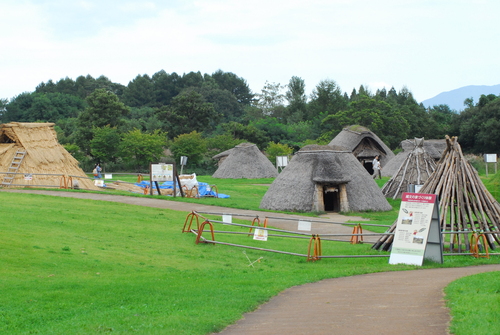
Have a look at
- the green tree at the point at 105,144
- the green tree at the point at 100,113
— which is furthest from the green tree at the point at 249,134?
the green tree at the point at 105,144

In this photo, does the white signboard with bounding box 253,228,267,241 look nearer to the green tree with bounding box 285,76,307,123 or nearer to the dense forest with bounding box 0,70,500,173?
the dense forest with bounding box 0,70,500,173

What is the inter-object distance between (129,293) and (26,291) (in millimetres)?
1837

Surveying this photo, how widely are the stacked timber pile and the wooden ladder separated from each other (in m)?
22.0

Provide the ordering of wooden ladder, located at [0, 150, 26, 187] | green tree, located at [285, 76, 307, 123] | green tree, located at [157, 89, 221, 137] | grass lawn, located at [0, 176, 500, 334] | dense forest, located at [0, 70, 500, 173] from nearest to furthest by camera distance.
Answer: grass lawn, located at [0, 176, 500, 334], wooden ladder, located at [0, 150, 26, 187], dense forest, located at [0, 70, 500, 173], green tree, located at [157, 89, 221, 137], green tree, located at [285, 76, 307, 123]

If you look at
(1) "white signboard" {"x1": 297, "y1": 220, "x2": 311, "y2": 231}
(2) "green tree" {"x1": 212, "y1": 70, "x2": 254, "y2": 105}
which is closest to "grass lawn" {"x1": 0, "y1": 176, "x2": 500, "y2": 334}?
(1) "white signboard" {"x1": 297, "y1": 220, "x2": 311, "y2": 231}

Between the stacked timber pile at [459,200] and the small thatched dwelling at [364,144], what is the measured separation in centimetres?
3659

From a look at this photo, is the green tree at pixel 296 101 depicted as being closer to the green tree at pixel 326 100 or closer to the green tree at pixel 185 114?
the green tree at pixel 326 100

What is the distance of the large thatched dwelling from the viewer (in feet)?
90.9

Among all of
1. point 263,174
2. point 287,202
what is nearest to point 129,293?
point 287,202

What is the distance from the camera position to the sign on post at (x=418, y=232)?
46.4 ft

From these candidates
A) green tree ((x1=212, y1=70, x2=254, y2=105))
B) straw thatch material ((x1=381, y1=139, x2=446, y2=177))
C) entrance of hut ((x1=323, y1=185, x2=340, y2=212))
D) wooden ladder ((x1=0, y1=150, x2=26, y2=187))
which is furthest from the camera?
green tree ((x1=212, y1=70, x2=254, y2=105))

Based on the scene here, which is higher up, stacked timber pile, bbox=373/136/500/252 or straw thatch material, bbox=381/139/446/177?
straw thatch material, bbox=381/139/446/177

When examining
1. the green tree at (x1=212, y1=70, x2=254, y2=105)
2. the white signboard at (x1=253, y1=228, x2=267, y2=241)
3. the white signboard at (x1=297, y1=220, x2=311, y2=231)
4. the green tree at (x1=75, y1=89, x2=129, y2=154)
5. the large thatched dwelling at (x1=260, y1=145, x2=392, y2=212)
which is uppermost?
the green tree at (x1=212, y1=70, x2=254, y2=105)

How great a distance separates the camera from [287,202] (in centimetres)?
2791
